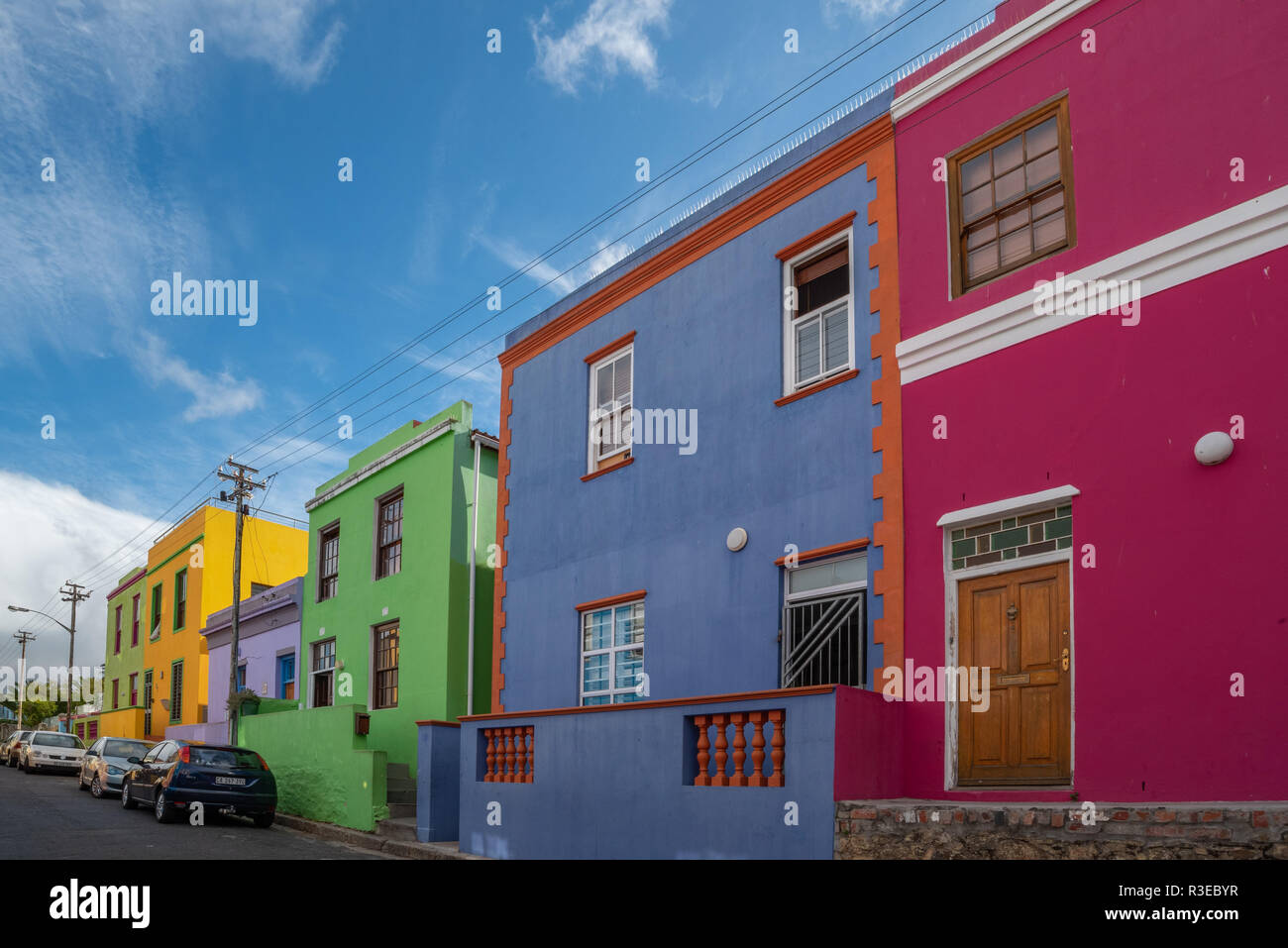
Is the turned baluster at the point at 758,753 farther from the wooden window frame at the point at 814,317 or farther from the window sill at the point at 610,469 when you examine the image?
the window sill at the point at 610,469

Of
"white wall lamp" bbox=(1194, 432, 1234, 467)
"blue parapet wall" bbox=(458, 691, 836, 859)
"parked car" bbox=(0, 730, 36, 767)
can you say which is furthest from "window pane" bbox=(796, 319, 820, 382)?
"parked car" bbox=(0, 730, 36, 767)

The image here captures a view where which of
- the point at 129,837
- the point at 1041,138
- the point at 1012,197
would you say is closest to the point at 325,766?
the point at 129,837

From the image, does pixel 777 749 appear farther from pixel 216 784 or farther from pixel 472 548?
pixel 216 784

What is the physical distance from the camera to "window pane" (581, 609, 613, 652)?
555 inches

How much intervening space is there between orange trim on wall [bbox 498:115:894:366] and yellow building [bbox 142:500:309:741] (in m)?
19.3

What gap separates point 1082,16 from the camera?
9625 mm

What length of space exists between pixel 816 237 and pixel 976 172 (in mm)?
1965

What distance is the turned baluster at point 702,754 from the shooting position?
33.8 ft

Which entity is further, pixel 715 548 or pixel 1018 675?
pixel 715 548

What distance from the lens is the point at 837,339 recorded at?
11.6m

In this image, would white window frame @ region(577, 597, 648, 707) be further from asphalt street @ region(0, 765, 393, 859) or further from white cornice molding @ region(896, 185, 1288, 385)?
white cornice molding @ region(896, 185, 1288, 385)

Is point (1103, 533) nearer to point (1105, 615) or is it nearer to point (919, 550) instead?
point (1105, 615)
